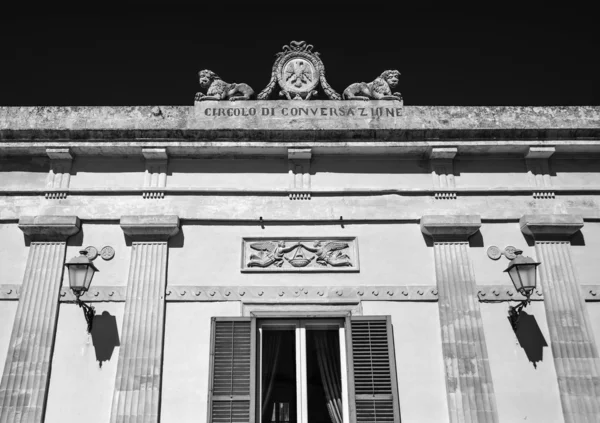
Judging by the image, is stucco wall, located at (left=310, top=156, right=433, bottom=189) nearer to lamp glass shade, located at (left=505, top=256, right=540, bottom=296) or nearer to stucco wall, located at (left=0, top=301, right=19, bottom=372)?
lamp glass shade, located at (left=505, top=256, right=540, bottom=296)

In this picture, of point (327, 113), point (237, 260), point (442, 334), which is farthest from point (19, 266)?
point (442, 334)

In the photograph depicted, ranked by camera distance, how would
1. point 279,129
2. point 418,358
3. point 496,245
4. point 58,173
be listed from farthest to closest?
point 58,173 → point 279,129 → point 496,245 → point 418,358

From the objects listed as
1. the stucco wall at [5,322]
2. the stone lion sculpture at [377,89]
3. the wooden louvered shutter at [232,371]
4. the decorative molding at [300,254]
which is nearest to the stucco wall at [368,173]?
the decorative molding at [300,254]

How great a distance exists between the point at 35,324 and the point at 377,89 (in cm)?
655

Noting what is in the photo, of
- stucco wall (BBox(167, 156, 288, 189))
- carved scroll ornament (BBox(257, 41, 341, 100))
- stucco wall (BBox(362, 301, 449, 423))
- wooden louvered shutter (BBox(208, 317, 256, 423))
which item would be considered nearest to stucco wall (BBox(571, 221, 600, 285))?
stucco wall (BBox(362, 301, 449, 423))

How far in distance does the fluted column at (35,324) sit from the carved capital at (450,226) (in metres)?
5.39

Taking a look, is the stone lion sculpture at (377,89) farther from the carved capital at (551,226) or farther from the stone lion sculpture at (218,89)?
the carved capital at (551,226)

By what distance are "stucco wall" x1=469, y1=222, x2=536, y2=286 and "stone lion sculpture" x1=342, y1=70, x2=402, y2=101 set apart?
2.70 metres

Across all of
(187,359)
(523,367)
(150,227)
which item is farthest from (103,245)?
(523,367)

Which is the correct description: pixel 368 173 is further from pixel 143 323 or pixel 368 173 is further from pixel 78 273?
pixel 78 273

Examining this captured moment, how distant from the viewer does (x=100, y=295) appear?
382 inches

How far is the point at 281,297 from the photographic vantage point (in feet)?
31.8

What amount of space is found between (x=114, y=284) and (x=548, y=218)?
21.9 ft

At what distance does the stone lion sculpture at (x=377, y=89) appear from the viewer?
36.6 feet
